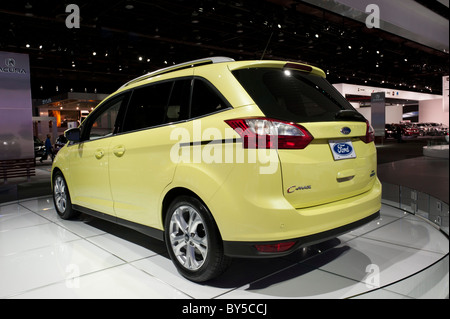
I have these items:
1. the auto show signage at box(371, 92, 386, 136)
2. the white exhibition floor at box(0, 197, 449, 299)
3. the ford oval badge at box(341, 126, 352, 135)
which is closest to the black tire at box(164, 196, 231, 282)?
the white exhibition floor at box(0, 197, 449, 299)

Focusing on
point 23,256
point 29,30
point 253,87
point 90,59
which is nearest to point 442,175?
point 253,87

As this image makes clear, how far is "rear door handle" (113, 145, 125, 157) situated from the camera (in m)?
3.28

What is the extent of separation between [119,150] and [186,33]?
10.8 meters

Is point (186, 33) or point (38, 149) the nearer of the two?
point (186, 33)

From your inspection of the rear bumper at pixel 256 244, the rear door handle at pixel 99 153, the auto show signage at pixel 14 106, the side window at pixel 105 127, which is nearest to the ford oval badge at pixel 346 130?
the rear bumper at pixel 256 244

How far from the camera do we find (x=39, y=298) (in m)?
2.59

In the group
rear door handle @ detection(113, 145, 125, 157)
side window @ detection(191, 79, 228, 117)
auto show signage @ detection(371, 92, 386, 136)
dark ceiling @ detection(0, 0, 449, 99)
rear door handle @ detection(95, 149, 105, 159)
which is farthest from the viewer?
auto show signage @ detection(371, 92, 386, 136)

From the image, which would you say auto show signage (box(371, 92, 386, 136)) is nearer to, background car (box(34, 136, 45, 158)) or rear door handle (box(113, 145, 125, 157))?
background car (box(34, 136, 45, 158))

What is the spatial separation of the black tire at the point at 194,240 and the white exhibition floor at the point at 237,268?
13 cm

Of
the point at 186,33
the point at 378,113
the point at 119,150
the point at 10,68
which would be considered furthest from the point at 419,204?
the point at 378,113

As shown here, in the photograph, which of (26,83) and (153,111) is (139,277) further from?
(26,83)

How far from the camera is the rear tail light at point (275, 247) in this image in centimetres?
229

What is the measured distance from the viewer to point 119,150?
3.31 m

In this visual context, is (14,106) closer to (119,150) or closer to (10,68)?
(10,68)
